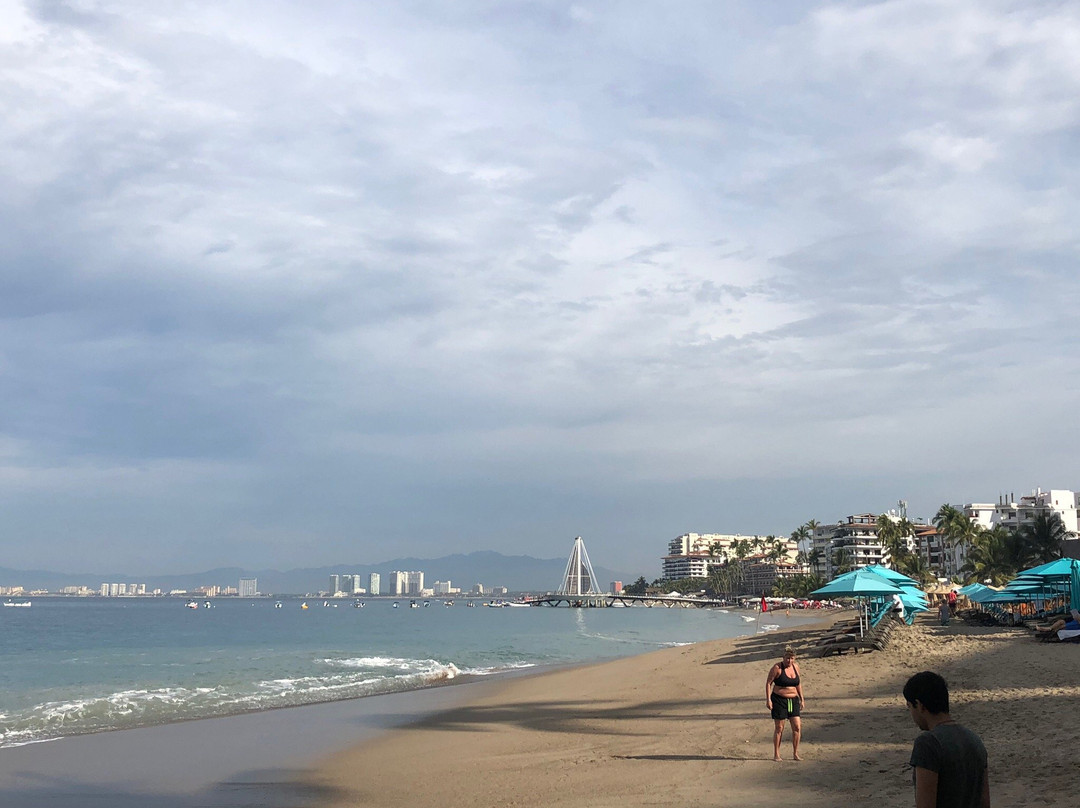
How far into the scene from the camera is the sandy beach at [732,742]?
1030 centimetres

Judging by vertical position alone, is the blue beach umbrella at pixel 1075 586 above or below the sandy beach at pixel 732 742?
above

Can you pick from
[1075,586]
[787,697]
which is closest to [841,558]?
[1075,586]

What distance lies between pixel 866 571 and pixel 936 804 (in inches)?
910

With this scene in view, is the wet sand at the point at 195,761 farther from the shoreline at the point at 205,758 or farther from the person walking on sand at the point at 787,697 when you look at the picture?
the person walking on sand at the point at 787,697

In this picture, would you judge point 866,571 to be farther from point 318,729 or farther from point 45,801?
point 45,801

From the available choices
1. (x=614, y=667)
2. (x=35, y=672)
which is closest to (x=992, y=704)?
(x=614, y=667)

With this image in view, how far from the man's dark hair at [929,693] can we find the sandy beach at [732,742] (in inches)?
226

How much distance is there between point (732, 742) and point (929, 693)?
33.9ft

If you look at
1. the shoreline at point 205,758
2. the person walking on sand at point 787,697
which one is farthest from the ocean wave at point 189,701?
the person walking on sand at point 787,697

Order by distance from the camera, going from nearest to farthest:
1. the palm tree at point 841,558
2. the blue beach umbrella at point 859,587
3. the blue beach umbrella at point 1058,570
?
the blue beach umbrella at point 859,587 < the blue beach umbrella at point 1058,570 < the palm tree at point 841,558

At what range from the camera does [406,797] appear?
1275 cm

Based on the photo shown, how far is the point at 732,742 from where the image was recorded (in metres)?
13.6

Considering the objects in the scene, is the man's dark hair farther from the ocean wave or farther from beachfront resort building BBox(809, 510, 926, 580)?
beachfront resort building BBox(809, 510, 926, 580)

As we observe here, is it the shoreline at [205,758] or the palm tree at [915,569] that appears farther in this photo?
the palm tree at [915,569]
